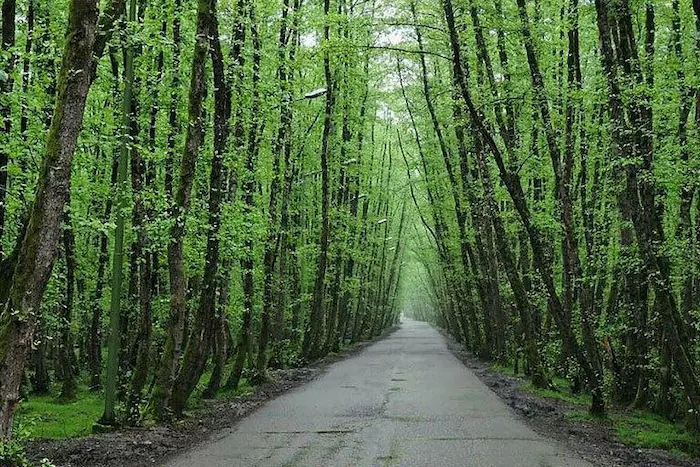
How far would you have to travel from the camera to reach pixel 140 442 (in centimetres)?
949

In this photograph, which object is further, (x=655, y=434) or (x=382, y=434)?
(x=655, y=434)

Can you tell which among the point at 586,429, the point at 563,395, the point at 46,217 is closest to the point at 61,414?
the point at 46,217

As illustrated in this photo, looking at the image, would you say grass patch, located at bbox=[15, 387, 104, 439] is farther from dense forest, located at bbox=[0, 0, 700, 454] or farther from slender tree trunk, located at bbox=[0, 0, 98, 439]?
slender tree trunk, located at bbox=[0, 0, 98, 439]

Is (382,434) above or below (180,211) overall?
below

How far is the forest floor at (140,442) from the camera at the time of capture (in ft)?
27.9

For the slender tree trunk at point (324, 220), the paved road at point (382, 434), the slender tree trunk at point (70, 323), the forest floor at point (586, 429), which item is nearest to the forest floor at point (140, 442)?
the paved road at point (382, 434)

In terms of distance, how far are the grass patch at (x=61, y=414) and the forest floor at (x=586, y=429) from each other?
8.09 metres

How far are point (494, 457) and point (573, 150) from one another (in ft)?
30.7

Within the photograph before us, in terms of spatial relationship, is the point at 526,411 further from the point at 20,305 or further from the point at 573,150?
the point at 20,305

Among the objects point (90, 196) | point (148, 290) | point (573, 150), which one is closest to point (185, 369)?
point (148, 290)

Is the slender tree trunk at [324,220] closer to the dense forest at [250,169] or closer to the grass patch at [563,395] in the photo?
the dense forest at [250,169]

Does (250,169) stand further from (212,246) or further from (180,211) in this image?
(180,211)

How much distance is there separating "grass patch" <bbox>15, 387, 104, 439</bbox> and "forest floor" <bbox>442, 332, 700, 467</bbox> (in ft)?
26.6

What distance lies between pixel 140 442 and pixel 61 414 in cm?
578
